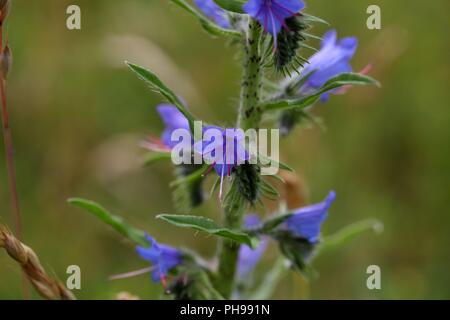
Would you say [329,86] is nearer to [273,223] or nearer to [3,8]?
[273,223]

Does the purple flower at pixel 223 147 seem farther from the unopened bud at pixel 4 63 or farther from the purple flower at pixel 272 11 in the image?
the unopened bud at pixel 4 63

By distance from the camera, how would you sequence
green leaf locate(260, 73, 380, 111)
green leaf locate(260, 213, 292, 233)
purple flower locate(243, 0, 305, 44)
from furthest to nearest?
green leaf locate(260, 213, 292, 233) → green leaf locate(260, 73, 380, 111) → purple flower locate(243, 0, 305, 44)

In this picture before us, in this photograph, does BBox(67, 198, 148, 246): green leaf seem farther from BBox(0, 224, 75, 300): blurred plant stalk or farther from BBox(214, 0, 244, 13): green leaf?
BBox(214, 0, 244, 13): green leaf

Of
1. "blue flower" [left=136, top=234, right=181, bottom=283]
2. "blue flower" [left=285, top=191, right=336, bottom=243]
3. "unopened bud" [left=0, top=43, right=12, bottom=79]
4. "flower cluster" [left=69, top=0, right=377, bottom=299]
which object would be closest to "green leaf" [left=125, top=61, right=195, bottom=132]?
"flower cluster" [left=69, top=0, right=377, bottom=299]

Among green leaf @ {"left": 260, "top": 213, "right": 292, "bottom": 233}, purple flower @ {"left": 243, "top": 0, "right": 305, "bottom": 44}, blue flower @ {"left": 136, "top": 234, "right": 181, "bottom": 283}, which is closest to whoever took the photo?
purple flower @ {"left": 243, "top": 0, "right": 305, "bottom": 44}
